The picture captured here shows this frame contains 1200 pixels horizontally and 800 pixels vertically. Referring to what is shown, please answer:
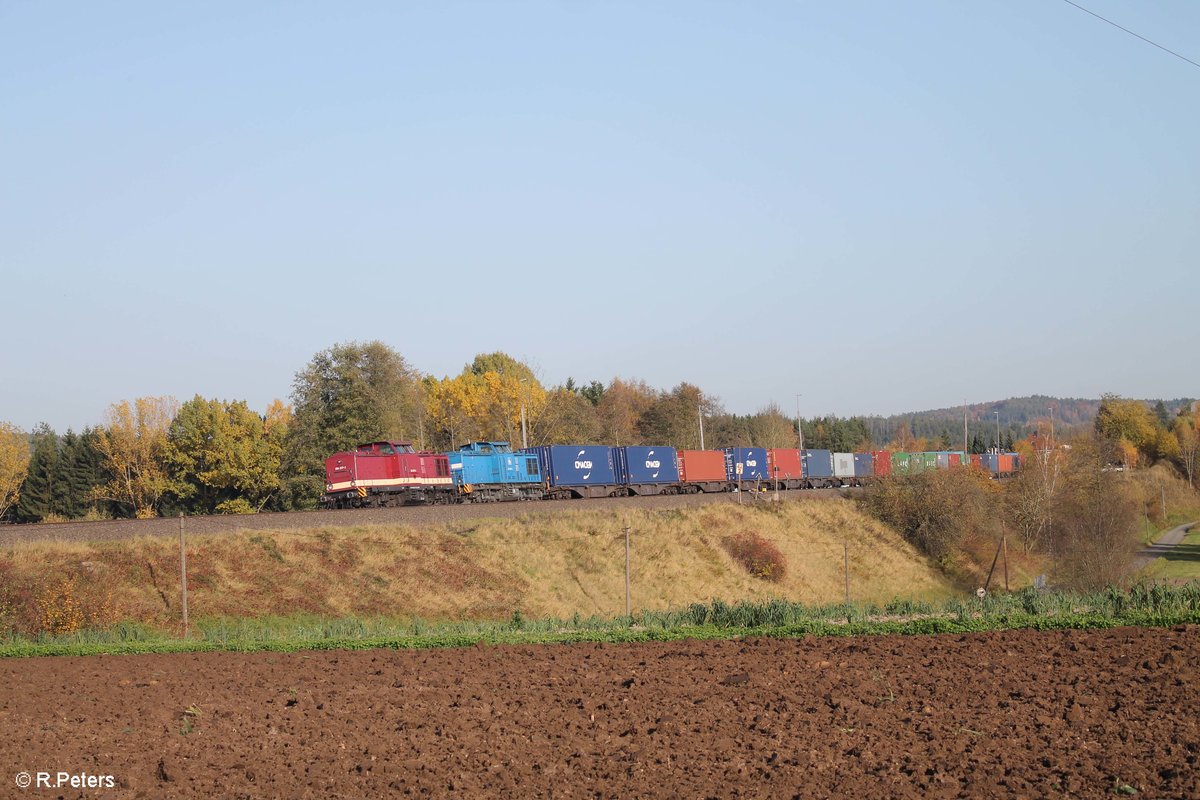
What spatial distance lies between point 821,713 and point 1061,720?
2699 mm

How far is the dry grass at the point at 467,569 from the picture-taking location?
90.1ft

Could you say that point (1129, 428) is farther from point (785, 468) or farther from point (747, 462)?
point (747, 462)

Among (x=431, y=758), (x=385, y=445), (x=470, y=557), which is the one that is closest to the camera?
(x=431, y=758)

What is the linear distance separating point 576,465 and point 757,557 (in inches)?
497

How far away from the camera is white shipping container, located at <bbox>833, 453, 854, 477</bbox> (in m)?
79.1

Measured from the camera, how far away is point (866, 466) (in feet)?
271

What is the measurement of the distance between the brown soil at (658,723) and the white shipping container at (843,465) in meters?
63.3

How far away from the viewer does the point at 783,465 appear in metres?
70.0

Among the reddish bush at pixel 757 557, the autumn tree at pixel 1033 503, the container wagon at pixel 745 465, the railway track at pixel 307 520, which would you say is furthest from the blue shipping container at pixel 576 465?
the autumn tree at pixel 1033 503

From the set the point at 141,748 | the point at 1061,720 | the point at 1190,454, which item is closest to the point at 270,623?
the point at 141,748

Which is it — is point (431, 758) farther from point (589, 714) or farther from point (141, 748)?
point (141, 748)

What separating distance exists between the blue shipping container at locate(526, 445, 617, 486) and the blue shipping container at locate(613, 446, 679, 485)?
793mm

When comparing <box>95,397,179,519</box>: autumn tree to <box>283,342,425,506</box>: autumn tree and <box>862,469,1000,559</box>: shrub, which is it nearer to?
<box>283,342,425,506</box>: autumn tree

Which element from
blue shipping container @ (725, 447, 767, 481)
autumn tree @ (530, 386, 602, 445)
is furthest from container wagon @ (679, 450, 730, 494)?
autumn tree @ (530, 386, 602, 445)
